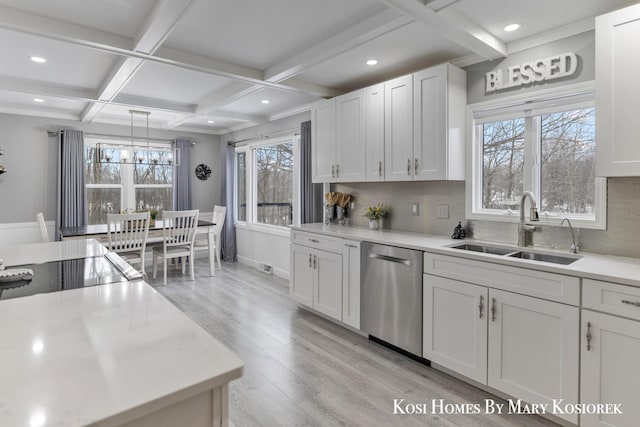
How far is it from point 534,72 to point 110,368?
312 cm

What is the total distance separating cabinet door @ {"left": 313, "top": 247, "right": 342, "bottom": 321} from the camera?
343 cm

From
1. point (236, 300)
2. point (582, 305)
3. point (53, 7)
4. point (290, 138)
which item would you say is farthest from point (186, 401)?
point (290, 138)

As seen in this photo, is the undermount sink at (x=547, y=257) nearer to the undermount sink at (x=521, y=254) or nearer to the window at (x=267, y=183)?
the undermount sink at (x=521, y=254)

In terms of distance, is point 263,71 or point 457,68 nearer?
point 457,68

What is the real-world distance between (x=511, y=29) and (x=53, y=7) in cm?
311

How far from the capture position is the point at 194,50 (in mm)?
3035

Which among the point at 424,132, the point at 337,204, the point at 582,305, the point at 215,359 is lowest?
the point at 582,305

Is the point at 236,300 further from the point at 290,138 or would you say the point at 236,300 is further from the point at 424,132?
the point at 424,132

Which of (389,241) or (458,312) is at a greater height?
(389,241)

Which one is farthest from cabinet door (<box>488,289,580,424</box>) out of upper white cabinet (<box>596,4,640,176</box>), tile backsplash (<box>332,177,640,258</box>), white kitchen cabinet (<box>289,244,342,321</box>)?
white kitchen cabinet (<box>289,244,342,321</box>)

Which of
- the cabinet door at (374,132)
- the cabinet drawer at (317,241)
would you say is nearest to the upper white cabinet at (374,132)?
the cabinet door at (374,132)

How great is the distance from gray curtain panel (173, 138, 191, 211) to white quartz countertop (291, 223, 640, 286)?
387cm

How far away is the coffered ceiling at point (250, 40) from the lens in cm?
229

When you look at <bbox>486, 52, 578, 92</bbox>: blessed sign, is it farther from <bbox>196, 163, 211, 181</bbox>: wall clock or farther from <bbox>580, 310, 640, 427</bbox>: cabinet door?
<bbox>196, 163, 211, 181</bbox>: wall clock
